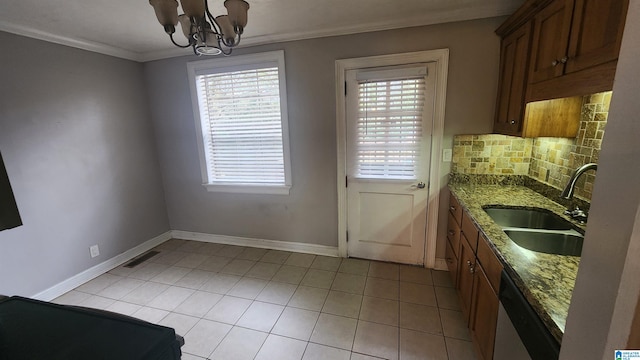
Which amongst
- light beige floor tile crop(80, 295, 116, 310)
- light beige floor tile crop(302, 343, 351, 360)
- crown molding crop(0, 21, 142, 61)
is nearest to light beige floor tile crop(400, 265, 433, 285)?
light beige floor tile crop(302, 343, 351, 360)

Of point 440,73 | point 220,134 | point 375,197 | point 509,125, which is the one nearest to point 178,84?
point 220,134

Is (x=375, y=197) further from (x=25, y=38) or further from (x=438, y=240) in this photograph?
(x=25, y=38)

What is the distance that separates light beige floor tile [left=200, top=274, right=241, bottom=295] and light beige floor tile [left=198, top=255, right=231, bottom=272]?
17 centimetres

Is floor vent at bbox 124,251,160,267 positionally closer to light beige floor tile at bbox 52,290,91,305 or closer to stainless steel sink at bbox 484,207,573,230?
light beige floor tile at bbox 52,290,91,305

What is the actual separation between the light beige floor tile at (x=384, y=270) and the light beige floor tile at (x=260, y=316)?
102 cm

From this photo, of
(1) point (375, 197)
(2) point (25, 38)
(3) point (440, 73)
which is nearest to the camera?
(2) point (25, 38)

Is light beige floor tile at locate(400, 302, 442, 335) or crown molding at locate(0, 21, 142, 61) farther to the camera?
crown molding at locate(0, 21, 142, 61)

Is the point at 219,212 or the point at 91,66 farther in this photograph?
the point at 219,212

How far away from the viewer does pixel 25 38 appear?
2.19m

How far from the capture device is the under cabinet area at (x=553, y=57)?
110cm

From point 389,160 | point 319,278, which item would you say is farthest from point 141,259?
point 389,160

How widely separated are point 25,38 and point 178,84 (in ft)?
3.97

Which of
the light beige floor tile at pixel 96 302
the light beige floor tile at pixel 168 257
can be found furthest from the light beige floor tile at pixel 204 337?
the light beige floor tile at pixel 168 257

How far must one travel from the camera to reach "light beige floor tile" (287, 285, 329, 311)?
87.8 inches
